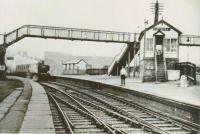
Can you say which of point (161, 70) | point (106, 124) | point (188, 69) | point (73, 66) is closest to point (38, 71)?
point (161, 70)

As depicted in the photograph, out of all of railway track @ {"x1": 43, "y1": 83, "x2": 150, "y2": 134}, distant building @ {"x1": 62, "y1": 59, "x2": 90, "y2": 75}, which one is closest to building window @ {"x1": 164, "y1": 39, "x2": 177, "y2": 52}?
railway track @ {"x1": 43, "y1": 83, "x2": 150, "y2": 134}

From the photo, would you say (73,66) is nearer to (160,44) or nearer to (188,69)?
(160,44)

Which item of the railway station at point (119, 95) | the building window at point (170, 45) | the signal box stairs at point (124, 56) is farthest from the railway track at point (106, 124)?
the signal box stairs at point (124, 56)

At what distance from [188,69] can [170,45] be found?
4684 millimetres

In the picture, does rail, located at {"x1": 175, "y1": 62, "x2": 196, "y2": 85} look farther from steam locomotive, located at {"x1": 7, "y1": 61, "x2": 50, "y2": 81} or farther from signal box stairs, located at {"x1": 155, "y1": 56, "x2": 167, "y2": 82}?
steam locomotive, located at {"x1": 7, "y1": 61, "x2": 50, "y2": 81}

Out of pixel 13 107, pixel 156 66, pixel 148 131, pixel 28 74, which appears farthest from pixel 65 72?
pixel 148 131

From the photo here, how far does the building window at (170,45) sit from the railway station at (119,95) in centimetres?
2

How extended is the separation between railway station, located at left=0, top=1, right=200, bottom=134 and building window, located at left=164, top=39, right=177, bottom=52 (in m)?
0.02

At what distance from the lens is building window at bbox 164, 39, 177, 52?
26000mm

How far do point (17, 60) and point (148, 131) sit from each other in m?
49.7

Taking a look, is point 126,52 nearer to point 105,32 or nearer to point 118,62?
point 118,62

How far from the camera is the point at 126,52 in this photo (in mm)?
29109

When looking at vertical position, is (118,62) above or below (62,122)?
above

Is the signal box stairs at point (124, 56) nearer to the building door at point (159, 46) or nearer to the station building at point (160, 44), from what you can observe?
the station building at point (160, 44)
